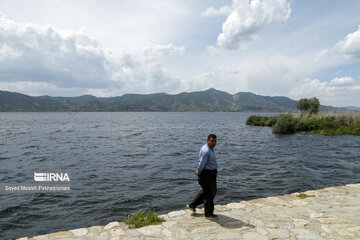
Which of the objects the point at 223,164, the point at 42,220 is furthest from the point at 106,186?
the point at 223,164

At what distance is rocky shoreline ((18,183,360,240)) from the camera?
6.12m

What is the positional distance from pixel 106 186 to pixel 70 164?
7.95 m

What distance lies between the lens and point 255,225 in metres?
6.73

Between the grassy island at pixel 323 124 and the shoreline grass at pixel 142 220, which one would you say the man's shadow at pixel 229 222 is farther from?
the grassy island at pixel 323 124

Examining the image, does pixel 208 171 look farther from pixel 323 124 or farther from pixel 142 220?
pixel 323 124

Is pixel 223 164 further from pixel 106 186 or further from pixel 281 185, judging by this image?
pixel 106 186

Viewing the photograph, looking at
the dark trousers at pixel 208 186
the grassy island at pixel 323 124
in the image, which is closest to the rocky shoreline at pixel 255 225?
the dark trousers at pixel 208 186

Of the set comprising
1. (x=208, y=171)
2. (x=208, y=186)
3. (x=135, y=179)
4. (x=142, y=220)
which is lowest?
(x=135, y=179)

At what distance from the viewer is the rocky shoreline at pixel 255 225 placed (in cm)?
612

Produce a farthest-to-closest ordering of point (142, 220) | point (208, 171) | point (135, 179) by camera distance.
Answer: point (135, 179) < point (142, 220) < point (208, 171)

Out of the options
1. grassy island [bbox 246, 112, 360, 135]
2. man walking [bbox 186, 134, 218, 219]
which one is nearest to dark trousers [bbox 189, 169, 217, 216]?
man walking [bbox 186, 134, 218, 219]

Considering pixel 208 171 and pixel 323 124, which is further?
pixel 323 124

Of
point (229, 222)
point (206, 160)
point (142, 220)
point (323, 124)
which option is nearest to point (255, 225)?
point (229, 222)

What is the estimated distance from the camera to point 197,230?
21.1ft
